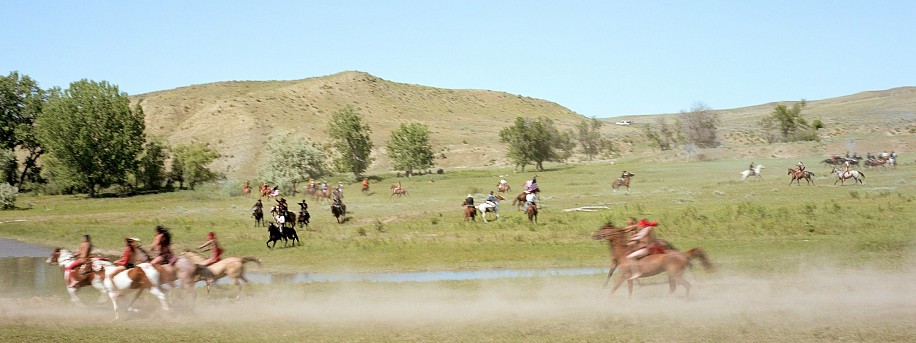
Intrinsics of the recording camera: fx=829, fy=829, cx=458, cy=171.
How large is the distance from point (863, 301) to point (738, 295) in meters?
2.83

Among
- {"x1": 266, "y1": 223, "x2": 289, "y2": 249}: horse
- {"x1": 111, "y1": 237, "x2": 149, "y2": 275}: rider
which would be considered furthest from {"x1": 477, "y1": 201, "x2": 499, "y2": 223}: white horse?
{"x1": 111, "y1": 237, "x2": 149, "y2": 275}: rider

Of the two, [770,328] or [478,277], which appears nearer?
[770,328]

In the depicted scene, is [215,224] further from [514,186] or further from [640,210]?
[514,186]

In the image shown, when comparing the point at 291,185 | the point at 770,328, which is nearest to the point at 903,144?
the point at 291,185

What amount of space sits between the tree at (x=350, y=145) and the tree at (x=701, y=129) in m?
46.3

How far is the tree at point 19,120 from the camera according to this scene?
314ft

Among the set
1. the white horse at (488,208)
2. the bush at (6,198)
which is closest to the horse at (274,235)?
the white horse at (488,208)

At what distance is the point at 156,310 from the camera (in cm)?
2102

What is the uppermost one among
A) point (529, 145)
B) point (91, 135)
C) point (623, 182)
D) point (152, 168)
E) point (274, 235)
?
point (91, 135)

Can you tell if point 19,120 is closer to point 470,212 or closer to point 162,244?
point 470,212

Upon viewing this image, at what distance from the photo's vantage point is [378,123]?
164125 mm

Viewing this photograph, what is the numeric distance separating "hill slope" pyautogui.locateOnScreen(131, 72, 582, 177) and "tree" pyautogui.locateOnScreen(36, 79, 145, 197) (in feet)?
97.1

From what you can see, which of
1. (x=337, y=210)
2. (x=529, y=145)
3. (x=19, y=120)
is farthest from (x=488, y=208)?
(x=19, y=120)

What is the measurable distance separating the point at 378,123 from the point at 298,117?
15.8 meters
